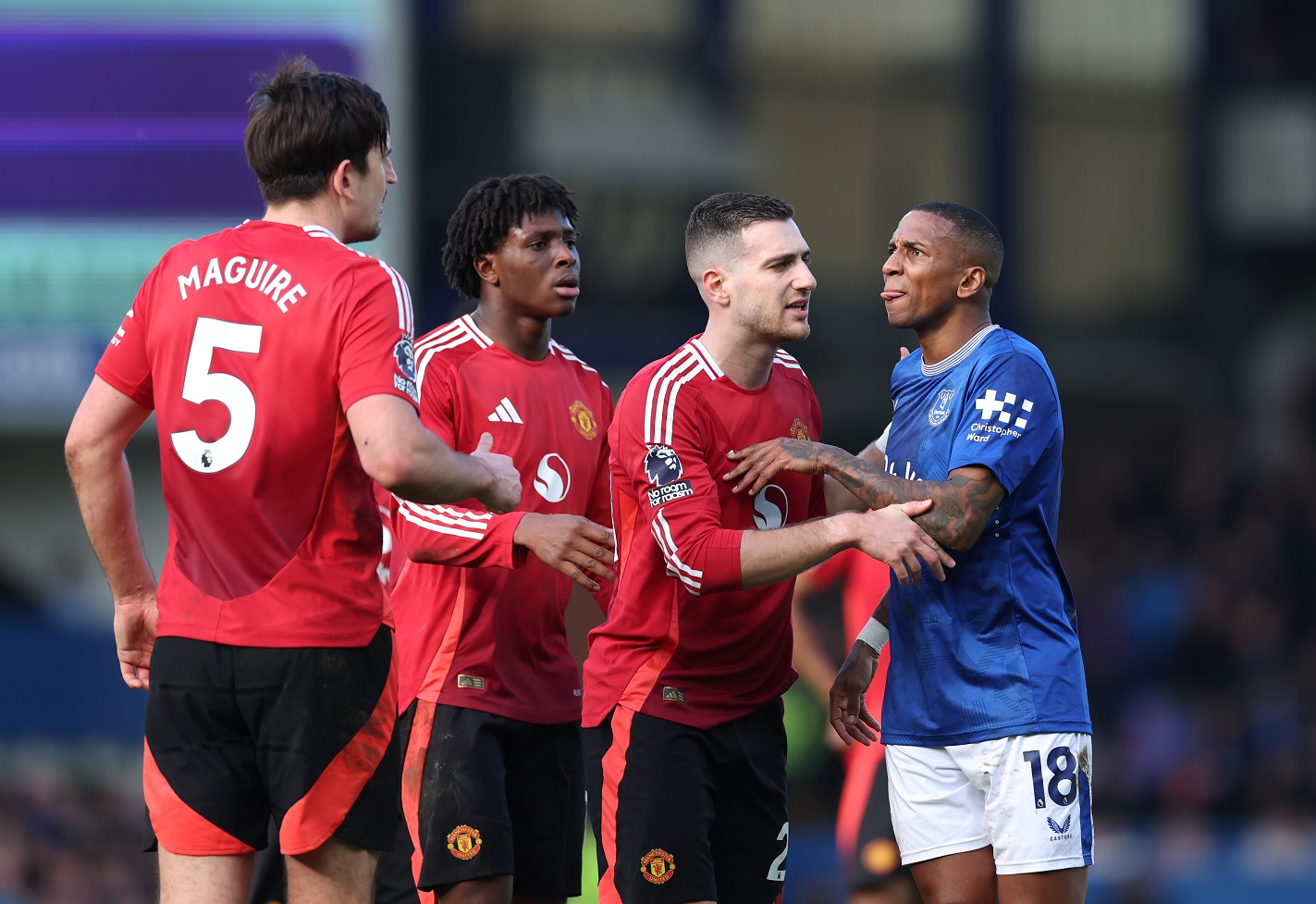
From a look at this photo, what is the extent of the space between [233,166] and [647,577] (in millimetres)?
9208

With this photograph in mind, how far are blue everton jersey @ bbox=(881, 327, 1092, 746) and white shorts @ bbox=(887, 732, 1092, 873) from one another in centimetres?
5

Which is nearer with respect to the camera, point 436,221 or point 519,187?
point 519,187

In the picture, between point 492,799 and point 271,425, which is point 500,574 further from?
point 271,425

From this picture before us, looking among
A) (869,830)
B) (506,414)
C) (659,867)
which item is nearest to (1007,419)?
(659,867)

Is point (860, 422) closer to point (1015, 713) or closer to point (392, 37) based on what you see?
point (392, 37)

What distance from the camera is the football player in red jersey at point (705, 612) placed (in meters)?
4.61

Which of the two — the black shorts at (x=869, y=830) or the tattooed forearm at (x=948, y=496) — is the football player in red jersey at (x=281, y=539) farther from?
the black shorts at (x=869, y=830)

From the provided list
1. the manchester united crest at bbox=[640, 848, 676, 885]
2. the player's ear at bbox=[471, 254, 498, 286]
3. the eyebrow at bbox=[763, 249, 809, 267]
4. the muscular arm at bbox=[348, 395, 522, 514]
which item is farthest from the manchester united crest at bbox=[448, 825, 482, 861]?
the eyebrow at bbox=[763, 249, 809, 267]

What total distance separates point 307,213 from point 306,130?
196 millimetres

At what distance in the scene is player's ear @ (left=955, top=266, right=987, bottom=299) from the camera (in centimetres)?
473

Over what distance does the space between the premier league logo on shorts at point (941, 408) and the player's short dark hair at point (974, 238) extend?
33 cm

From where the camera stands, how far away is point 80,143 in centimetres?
1317

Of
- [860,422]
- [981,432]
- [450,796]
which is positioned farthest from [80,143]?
[981,432]

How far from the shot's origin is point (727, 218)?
500 cm
